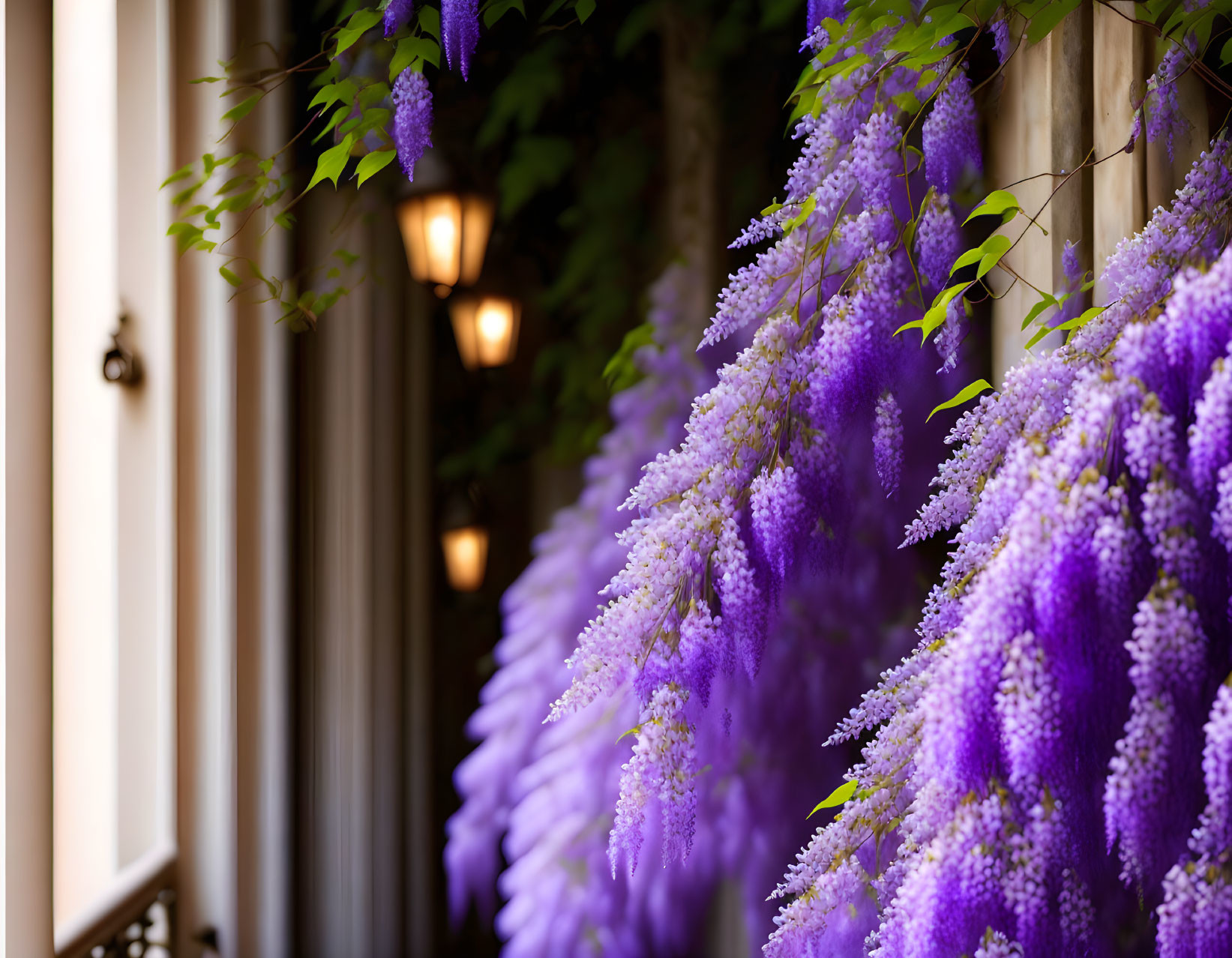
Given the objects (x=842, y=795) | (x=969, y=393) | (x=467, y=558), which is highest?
(x=969, y=393)

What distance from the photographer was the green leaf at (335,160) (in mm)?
1373

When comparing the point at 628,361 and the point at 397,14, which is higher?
the point at 397,14

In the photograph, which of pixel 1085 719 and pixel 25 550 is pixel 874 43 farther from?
pixel 25 550

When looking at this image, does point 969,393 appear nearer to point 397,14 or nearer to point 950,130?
point 950,130

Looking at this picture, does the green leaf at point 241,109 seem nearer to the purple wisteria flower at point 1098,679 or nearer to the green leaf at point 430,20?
the green leaf at point 430,20

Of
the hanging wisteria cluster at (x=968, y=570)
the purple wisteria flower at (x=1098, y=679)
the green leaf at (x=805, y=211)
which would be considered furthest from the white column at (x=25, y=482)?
the purple wisteria flower at (x=1098, y=679)

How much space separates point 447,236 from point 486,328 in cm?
14

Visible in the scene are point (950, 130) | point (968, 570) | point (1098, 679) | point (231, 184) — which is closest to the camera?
point (1098, 679)

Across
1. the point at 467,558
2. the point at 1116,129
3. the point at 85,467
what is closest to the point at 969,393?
the point at 1116,129

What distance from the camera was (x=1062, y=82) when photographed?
117cm

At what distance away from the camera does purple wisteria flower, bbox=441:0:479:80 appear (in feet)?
4.27

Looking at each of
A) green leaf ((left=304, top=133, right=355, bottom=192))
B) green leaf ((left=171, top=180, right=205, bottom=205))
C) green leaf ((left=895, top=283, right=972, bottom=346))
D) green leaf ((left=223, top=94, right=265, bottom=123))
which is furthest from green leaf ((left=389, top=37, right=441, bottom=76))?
green leaf ((left=895, top=283, right=972, bottom=346))

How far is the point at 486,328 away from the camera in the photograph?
1395 millimetres

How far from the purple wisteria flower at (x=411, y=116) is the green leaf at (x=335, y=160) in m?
0.07
